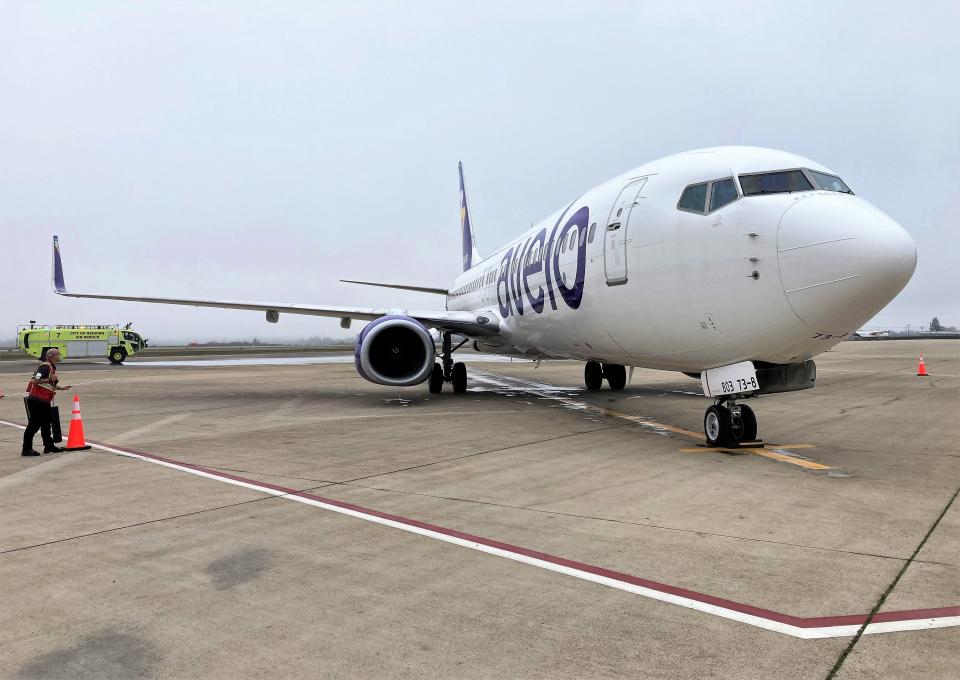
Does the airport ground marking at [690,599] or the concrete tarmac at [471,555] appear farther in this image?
the airport ground marking at [690,599]

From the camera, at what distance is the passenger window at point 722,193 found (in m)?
7.38

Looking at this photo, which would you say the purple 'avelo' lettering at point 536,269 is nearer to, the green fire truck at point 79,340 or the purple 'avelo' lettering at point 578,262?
the purple 'avelo' lettering at point 578,262

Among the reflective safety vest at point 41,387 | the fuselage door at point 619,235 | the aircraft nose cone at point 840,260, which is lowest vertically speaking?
the reflective safety vest at point 41,387

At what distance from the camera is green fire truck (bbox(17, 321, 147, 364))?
4222 cm

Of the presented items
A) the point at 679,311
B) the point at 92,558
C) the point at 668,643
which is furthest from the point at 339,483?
the point at 679,311

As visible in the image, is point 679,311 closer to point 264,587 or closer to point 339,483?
point 339,483

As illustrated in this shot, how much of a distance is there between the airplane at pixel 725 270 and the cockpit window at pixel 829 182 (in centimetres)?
2

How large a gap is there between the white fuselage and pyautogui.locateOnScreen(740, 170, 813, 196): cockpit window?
10cm

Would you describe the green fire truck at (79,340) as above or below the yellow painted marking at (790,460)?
above

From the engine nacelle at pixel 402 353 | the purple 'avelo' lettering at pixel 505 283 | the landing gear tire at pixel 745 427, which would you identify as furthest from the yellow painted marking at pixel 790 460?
the purple 'avelo' lettering at pixel 505 283

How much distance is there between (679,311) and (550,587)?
5101mm

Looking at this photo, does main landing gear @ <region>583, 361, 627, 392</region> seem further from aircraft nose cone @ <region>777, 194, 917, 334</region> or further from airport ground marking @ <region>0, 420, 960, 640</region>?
airport ground marking @ <region>0, 420, 960, 640</region>

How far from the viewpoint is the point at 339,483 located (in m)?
6.23

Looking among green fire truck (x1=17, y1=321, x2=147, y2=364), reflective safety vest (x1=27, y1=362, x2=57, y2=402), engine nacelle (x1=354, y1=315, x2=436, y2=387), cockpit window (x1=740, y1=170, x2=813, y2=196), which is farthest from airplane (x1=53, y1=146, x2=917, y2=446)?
green fire truck (x1=17, y1=321, x2=147, y2=364)
